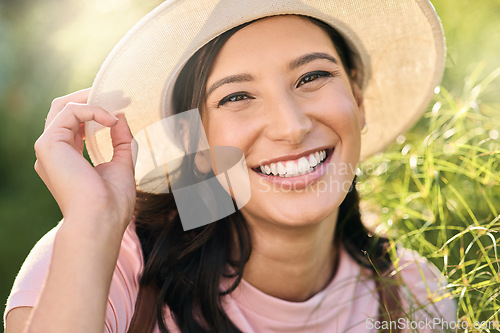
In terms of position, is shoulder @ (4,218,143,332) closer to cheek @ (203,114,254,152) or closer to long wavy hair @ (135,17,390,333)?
long wavy hair @ (135,17,390,333)

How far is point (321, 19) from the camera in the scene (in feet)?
7.46

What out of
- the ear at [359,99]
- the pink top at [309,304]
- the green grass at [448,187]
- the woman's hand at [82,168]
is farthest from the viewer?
the ear at [359,99]

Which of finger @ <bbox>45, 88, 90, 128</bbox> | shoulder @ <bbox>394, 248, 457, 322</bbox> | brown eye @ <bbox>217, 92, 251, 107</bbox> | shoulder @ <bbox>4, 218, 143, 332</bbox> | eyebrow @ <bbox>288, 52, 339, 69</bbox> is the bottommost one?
shoulder @ <bbox>394, 248, 457, 322</bbox>

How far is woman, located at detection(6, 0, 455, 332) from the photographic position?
1923 millimetres

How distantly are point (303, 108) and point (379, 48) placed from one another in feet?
2.12

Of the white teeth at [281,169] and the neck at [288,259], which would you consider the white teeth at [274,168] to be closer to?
the white teeth at [281,169]

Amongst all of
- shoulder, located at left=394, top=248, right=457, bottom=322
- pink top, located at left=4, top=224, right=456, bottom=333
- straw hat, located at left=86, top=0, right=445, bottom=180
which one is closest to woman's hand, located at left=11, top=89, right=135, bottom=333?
straw hat, located at left=86, top=0, right=445, bottom=180

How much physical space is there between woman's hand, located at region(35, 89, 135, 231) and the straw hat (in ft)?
0.30

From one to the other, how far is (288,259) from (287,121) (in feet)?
2.27

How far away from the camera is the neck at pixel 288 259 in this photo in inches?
94.6

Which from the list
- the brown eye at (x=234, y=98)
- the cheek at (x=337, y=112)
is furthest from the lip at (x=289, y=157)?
the brown eye at (x=234, y=98)

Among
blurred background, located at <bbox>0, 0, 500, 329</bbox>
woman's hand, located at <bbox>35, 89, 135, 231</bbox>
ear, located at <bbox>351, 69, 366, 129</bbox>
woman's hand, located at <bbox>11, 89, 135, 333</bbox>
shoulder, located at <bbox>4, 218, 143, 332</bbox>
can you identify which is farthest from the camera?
blurred background, located at <bbox>0, 0, 500, 329</bbox>

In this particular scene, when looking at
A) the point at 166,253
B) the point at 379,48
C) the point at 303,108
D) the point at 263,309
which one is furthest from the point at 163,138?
the point at 379,48

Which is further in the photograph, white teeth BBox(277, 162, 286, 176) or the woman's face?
white teeth BBox(277, 162, 286, 176)
